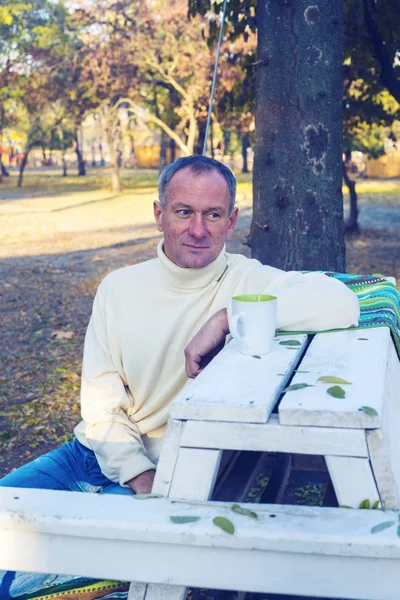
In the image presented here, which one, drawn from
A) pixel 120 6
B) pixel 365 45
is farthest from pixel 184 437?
pixel 120 6

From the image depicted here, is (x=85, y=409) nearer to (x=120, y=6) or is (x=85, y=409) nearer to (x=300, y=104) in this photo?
(x=300, y=104)

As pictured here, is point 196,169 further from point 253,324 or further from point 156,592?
point 156,592

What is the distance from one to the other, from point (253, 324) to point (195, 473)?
529mm

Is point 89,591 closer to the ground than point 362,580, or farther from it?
closer to the ground

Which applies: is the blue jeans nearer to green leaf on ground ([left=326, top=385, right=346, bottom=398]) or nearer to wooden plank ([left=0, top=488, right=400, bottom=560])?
wooden plank ([left=0, top=488, right=400, bottom=560])

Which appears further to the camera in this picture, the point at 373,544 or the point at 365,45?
the point at 365,45

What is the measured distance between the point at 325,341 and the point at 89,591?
1.07 m

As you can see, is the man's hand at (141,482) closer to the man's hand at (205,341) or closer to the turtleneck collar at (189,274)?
the man's hand at (205,341)

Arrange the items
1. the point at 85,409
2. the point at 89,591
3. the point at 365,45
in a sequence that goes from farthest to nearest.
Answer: the point at 365,45
the point at 85,409
the point at 89,591

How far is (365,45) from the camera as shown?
25.1 ft

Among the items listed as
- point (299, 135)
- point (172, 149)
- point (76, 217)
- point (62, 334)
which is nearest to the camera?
point (299, 135)

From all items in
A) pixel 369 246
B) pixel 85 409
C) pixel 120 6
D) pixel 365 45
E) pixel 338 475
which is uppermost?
pixel 120 6

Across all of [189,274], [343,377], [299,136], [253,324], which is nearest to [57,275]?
[299,136]

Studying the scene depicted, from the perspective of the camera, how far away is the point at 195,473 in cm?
187
